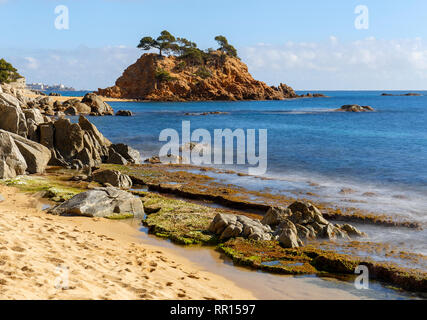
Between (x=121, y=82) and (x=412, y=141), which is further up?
(x=121, y=82)

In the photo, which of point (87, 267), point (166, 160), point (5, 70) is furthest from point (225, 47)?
point (87, 267)

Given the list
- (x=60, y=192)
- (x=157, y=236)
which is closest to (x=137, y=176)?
(x=60, y=192)

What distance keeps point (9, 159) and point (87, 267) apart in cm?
1471

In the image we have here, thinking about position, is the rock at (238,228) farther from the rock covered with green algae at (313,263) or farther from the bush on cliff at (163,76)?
the bush on cliff at (163,76)

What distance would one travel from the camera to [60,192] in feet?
64.0

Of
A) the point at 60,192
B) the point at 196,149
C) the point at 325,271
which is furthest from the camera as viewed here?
the point at 196,149

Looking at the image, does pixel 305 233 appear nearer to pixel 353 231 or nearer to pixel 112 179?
pixel 353 231

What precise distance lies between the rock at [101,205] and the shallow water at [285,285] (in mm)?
4678

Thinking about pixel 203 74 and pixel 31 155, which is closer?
pixel 31 155

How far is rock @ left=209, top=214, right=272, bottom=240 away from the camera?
47.6ft

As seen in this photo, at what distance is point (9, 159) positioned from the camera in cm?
2202

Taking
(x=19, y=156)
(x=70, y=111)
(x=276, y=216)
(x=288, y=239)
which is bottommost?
(x=288, y=239)
